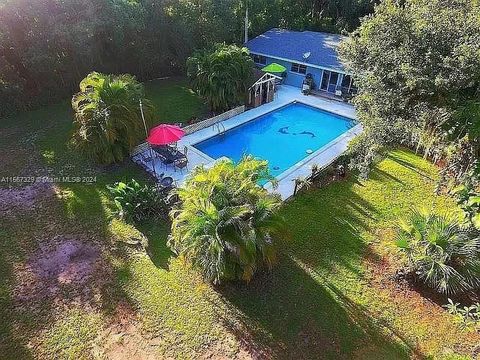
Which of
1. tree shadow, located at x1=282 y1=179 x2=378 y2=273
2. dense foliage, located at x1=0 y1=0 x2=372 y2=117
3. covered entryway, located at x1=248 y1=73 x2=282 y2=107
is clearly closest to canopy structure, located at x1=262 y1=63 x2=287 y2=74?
covered entryway, located at x1=248 y1=73 x2=282 y2=107

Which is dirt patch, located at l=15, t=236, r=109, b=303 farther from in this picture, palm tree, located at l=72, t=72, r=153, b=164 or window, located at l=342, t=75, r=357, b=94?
window, located at l=342, t=75, r=357, b=94

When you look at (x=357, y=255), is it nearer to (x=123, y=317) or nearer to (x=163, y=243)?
(x=163, y=243)

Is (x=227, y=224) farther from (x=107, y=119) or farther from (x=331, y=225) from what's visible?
(x=107, y=119)

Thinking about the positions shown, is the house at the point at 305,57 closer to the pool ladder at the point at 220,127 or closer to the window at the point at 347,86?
the window at the point at 347,86

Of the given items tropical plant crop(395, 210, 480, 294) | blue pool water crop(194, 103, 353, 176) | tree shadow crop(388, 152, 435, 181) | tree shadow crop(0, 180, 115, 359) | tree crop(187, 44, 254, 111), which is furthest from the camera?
tree crop(187, 44, 254, 111)

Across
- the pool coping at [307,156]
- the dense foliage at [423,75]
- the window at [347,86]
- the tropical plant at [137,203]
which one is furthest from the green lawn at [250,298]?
the window at [347,86]
